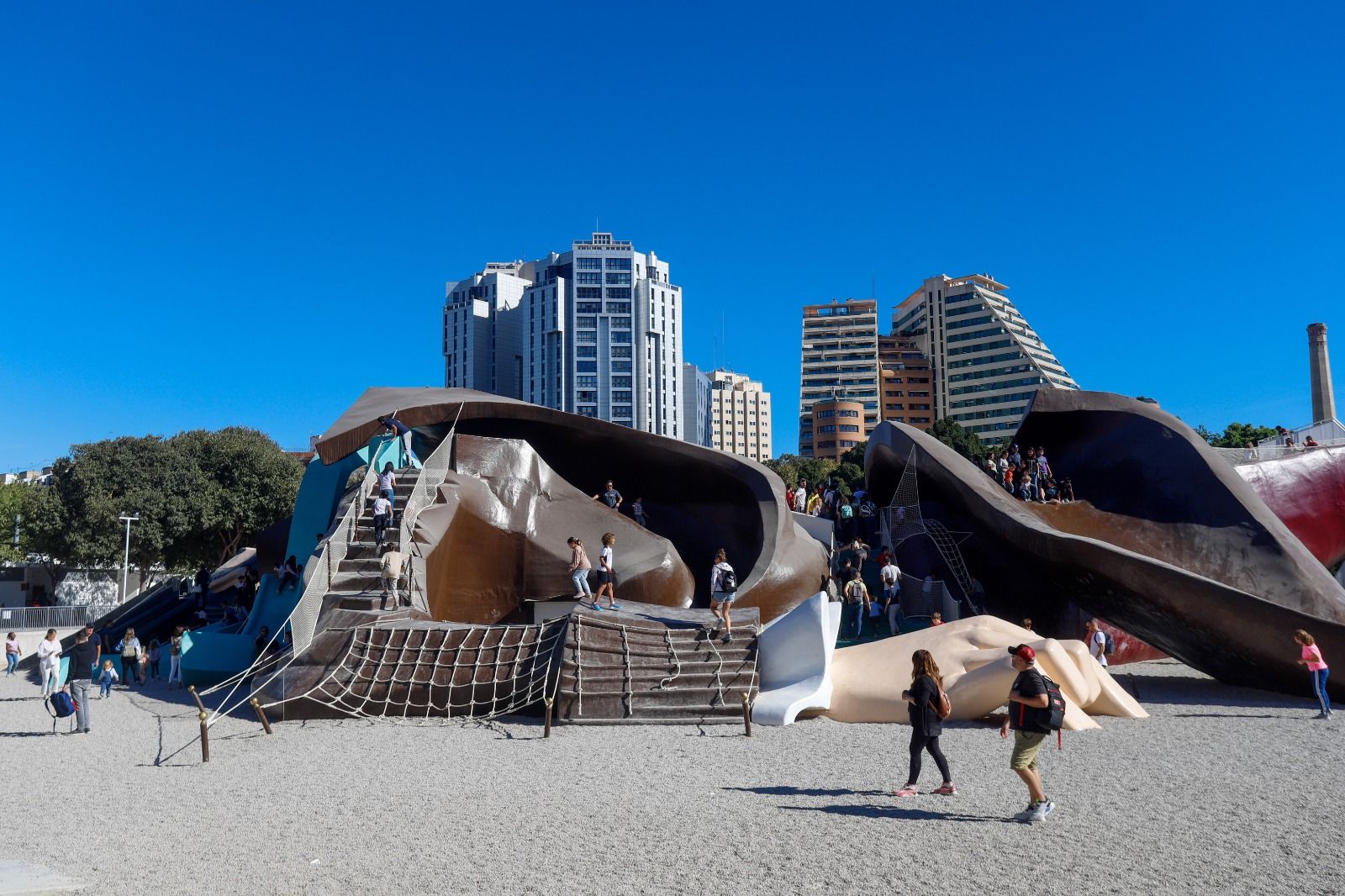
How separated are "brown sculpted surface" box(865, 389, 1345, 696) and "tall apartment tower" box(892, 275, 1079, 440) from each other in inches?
3732

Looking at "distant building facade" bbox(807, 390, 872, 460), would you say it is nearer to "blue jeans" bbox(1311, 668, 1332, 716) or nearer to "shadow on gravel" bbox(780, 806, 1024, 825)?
"blue jeans" bbox(1311, 668, 1332, 716)

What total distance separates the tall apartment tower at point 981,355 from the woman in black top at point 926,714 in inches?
4266

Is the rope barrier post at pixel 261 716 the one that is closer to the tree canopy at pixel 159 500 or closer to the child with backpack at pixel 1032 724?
the child with backpack at pixel 1032 724

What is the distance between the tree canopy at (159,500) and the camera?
41.3 metres

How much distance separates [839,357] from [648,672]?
11737 centimetres

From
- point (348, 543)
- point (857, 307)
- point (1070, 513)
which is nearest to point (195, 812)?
point (348, 543)

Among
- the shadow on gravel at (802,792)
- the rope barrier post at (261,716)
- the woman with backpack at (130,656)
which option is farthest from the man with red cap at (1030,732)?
the woman with backpack at (130,656)

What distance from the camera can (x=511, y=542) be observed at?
17391 mm

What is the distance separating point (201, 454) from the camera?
4438 centimetres

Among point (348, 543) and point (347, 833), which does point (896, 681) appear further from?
point (348, 543)

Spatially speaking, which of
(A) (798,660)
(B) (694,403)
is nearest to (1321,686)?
(A) (798,660)

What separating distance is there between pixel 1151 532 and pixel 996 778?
35.1 ft

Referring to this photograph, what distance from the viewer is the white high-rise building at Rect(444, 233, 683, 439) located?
11938cm

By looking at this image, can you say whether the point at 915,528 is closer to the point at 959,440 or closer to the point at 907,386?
the point at 959,440
